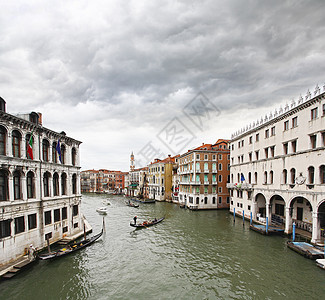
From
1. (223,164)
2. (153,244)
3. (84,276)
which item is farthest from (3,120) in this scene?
(223,164)

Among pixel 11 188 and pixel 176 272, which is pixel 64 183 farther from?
pixel 176 272

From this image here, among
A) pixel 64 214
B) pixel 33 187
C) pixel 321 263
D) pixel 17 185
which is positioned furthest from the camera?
pixel 64 214

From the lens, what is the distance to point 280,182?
73.6ft

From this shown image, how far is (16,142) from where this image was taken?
15016mm

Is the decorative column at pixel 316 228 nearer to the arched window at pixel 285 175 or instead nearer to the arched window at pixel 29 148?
the arched window at pixel 285 175

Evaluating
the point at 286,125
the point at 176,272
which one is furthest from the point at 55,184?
the point at 286,125

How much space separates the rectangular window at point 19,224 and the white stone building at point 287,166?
78.2 feet

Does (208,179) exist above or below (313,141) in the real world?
below

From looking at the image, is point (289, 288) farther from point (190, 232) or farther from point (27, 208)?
point (27, 208)

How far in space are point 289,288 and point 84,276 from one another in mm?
13084

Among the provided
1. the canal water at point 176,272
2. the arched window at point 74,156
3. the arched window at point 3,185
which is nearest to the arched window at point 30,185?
the arched window at point 3,185

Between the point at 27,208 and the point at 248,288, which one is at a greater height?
the point at 27,208

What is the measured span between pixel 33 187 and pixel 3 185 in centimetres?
251

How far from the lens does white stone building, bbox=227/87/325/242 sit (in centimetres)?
1766
